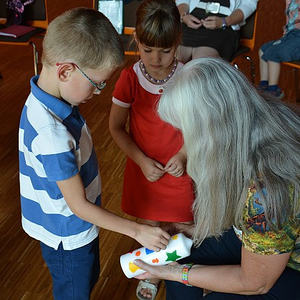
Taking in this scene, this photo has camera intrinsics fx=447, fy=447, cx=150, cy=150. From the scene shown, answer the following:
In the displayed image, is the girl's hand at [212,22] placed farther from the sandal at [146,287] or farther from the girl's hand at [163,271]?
the girl's hand at [163,271]

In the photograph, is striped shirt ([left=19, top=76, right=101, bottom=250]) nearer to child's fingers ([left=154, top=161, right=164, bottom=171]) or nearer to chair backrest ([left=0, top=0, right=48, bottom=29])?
child's fingers ([left=154, top=161, right=164, bottom=171])

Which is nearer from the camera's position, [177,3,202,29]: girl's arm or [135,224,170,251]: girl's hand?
[135,224,170,251]: girl's hand

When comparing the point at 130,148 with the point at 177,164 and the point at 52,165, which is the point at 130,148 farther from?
the point at 52,165

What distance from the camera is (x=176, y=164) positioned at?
1564 mm

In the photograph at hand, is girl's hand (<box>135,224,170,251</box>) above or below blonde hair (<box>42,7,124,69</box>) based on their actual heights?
below

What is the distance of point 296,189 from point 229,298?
0.42 meters

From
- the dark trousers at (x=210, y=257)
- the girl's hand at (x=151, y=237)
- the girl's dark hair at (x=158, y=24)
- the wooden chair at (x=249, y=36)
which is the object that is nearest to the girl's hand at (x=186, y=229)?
the dark trousers at (x=210, y=257)

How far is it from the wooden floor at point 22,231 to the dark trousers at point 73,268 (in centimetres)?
40

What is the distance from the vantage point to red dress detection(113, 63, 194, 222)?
1.61m

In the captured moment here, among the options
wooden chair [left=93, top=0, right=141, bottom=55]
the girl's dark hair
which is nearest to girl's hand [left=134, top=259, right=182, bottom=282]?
the girl's dark hair

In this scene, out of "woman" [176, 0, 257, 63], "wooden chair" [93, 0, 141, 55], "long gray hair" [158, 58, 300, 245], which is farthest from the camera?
"wooden chair" [93, 0, 141, 55]

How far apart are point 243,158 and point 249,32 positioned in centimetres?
205

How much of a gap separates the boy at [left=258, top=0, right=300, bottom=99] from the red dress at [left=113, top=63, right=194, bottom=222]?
1.49 meters

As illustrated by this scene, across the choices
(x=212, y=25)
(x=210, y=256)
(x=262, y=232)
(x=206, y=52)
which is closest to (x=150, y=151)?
(x=210, y=256)
